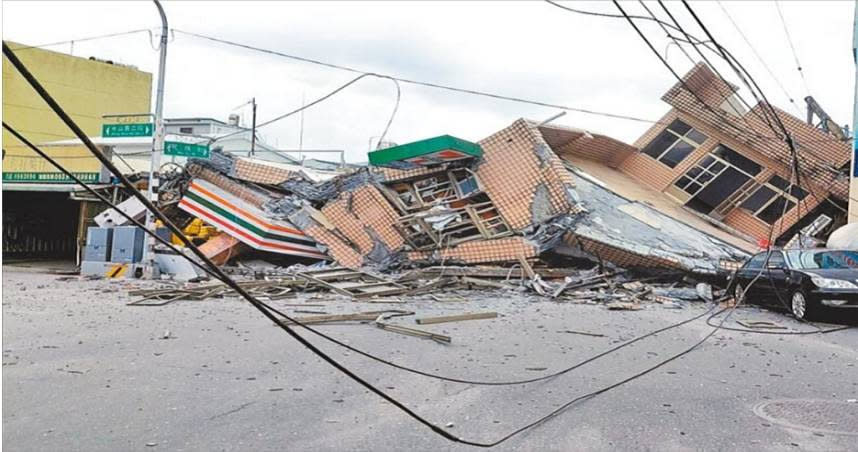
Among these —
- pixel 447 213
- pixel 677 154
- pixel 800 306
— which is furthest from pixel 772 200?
pixel 800 306

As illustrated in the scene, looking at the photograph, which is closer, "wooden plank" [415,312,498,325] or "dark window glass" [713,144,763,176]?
"wooden plank" [415,312,498,325]

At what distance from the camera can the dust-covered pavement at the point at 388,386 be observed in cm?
476

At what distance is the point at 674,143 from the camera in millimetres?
24625

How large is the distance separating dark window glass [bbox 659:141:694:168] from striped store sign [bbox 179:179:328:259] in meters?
13.2

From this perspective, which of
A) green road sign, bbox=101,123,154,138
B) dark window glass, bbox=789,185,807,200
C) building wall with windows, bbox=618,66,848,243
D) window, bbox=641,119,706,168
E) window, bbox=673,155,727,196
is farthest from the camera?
window, bbox=641,119,706,168

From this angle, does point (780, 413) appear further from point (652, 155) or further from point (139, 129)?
point (652, 155)

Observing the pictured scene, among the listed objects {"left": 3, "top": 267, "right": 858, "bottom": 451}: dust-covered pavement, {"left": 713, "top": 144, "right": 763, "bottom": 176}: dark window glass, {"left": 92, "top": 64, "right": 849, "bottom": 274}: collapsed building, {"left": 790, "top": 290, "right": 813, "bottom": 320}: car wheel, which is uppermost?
{"left": 713, "top": 144, "right": 763, "bottom": 176}: dark window glass

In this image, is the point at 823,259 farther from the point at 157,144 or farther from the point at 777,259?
the point at 157,144

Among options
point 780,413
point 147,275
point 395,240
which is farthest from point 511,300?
point 147,275

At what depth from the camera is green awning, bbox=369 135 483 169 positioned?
17.5 meters

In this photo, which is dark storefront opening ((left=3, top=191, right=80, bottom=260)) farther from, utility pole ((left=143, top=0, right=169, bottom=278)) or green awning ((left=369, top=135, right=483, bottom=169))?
green awning ((left=369, top=135, right=483, bottom=169))

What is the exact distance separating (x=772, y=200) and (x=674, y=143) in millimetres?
3957

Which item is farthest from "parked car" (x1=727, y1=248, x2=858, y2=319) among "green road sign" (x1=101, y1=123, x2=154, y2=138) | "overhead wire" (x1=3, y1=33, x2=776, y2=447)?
"green road sign" (x1=101, y1=123, x2=154, y2=138)

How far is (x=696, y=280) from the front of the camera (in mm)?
16531
